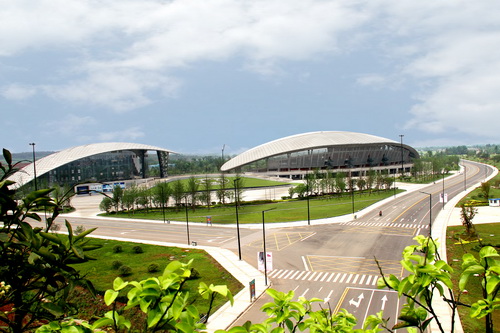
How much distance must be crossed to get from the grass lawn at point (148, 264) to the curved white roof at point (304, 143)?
96.5 meters

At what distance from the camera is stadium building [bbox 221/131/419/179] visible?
13362 centimetres

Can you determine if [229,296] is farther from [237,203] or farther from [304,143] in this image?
[304,143]

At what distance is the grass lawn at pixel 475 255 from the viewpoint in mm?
19594

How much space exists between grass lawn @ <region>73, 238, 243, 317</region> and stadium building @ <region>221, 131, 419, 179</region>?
318ft

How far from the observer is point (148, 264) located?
33.5m

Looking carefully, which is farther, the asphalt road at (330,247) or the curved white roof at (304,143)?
the curved white roof at (304,143)

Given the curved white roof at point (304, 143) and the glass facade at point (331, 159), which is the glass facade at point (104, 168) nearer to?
the curved white roof at point (304, 143)

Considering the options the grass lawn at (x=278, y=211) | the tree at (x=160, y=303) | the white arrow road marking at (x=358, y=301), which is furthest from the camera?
the grass lawn at (x=278, y=211)

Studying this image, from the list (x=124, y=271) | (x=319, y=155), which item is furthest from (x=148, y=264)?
(x=319, y=155)

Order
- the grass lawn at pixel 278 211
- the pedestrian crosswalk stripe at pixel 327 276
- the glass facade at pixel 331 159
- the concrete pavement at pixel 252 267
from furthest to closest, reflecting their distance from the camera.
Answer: the glass facade at pixel 331 159
the grass lawn at pixel 278 211
the pedestrian crosswalk stripe at pixel 327 276
the concrete pavement at pixel 252 267

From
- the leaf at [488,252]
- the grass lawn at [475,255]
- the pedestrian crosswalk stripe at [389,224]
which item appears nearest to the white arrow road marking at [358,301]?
the grass lawn at [475,255]

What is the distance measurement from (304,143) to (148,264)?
353ft

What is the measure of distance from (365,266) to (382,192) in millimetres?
60064

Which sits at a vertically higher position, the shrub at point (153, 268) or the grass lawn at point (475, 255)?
the shrub at point (153, 268)
